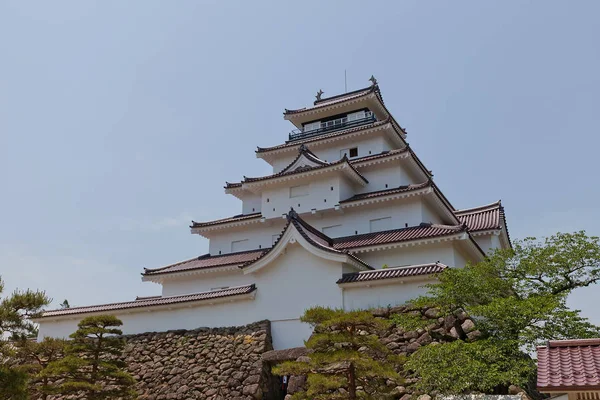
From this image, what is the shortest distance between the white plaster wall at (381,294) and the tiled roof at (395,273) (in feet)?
0.94

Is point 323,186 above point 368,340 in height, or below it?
above

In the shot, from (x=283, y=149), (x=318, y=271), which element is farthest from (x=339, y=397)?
(x=283, y=149)

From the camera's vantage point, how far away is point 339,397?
1027cm

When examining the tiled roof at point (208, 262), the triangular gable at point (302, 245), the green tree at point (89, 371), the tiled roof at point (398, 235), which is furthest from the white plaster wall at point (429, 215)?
the green tree at point (89, 371)

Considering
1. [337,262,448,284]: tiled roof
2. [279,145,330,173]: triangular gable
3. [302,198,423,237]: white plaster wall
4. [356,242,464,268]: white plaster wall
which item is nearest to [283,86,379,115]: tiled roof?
[279,145,330,173]: triangular gable

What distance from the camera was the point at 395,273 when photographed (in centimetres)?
1481

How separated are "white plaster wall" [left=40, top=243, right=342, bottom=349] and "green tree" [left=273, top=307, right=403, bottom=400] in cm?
481

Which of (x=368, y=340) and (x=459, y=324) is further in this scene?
(x=459, y=324)

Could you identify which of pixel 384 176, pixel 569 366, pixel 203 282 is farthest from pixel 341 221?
pixel 569 366

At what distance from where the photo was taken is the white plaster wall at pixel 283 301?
16.0 m

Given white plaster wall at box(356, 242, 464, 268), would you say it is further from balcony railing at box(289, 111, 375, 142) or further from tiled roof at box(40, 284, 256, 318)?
balcony railing at box(289, 111, 375, 142)

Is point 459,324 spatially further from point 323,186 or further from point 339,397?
point 323,186

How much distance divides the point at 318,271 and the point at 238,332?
126 inches

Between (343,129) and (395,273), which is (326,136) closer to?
(343,129)
